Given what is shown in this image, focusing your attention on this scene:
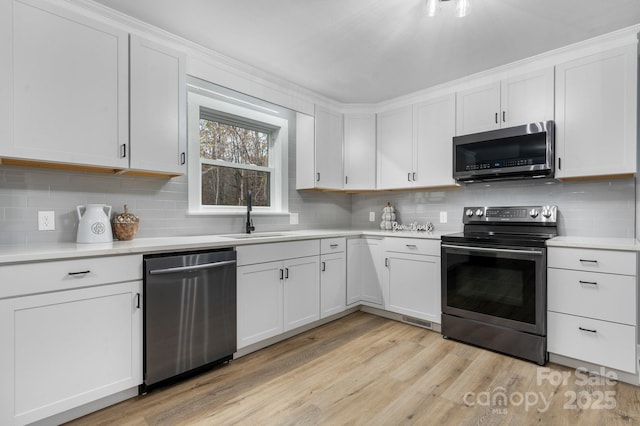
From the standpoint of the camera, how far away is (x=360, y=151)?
3.78 metres

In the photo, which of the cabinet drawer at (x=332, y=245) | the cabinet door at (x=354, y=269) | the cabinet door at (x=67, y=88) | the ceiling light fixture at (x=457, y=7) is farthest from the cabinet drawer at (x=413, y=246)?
the cabinet door at (x=67, y=88)

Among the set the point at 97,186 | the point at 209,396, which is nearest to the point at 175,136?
the point at 97,186

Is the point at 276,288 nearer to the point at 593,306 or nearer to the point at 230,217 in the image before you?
the point at 230,217

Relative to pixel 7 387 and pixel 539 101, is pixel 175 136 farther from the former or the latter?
pixel 539 101

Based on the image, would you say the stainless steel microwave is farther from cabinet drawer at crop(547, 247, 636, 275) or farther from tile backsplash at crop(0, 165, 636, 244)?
cabinet drawer at crop(547, 247, 636, 275)

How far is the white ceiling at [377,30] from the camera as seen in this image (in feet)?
6.57

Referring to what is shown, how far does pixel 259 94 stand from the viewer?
2.97 m

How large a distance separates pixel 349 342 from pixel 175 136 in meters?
2.10

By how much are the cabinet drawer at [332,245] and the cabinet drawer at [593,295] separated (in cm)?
168

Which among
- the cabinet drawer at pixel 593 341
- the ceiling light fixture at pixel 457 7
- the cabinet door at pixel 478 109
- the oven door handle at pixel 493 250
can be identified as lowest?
the cabinet drawer at pixel 593 341

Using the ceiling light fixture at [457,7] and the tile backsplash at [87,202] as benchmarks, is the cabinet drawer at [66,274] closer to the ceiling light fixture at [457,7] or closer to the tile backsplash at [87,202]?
the tile backsplash at [87,202]

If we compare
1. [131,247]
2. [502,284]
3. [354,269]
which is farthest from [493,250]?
[131,247]

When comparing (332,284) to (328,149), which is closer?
(332,284)

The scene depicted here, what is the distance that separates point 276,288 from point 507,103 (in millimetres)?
2505
